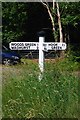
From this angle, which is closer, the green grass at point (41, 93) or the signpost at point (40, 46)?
the green grass at point (41, 93)

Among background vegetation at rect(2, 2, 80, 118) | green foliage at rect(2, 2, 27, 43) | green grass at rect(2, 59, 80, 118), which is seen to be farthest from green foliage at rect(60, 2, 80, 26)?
green grass at rect(2, 59, 80, 118)

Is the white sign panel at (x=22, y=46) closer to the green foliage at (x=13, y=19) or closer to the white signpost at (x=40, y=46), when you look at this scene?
the white signpost at (x=40, y=46)

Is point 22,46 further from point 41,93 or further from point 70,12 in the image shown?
point 70,12

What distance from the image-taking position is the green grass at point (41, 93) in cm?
603

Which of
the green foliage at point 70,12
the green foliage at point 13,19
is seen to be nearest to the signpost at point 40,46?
the green foliage at point 70,12

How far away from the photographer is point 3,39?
26266 mm

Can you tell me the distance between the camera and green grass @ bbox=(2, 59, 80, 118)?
6.03 metres

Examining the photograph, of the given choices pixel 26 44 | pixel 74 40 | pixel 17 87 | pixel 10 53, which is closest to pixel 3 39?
pixel 10 53

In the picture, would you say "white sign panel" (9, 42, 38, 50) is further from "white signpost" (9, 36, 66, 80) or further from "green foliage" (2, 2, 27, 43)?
"green foliage" (2, 2, 27, 43)

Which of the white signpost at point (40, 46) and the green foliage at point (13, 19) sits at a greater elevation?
the white signpost at point (40, 46)

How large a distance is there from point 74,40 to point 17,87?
2254 cm

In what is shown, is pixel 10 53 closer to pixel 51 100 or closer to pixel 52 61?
pixel 52 61

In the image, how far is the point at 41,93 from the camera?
6348 mm

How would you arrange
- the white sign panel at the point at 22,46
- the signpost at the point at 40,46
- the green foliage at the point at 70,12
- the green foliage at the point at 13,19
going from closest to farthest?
the signpost at the point at 40,46 → the white sign panel at the point at 22,46 → the green foliage at the point at 70,12 → the green foliage at the point at 13,19
